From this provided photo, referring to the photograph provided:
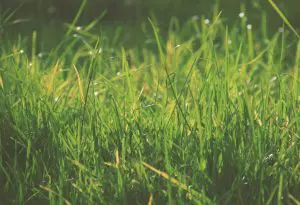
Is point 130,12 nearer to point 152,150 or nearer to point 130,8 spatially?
point 130,8

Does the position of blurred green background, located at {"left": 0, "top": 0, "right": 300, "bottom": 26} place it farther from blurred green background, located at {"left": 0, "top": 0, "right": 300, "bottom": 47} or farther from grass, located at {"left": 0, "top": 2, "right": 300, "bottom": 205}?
grass, located at {"left": 0, "top": 2, "right": 300, "bottom": 205}

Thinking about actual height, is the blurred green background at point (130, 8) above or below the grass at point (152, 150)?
below

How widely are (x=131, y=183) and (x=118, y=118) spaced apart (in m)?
0.21

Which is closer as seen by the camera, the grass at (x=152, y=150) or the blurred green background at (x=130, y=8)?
the grass at (x=152, y=150)

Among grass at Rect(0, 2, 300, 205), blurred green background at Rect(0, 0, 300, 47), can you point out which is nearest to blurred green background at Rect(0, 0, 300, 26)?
blurred green background at Rect(0, 0, 300, 47)

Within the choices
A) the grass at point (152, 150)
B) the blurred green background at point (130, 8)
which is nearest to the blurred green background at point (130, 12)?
the blurred green background at point (130, 8)

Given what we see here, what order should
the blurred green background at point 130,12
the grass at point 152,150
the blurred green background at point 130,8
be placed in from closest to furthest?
the grass at point 152,150
the blurred green background at point 130,12
the blurred green background at point 130,8

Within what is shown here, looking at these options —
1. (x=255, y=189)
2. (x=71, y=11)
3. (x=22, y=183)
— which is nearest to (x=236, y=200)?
(x=255, y=189)

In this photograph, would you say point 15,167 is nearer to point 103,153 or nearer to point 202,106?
point 103,153

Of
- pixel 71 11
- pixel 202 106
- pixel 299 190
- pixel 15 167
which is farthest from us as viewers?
pixel 71 11

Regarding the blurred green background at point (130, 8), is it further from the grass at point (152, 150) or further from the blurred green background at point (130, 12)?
the grass at point (152, 150)

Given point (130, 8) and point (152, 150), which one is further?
point (130, 8)

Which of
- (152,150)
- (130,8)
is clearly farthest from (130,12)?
(152,150)

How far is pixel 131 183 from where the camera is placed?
1.76 meters
